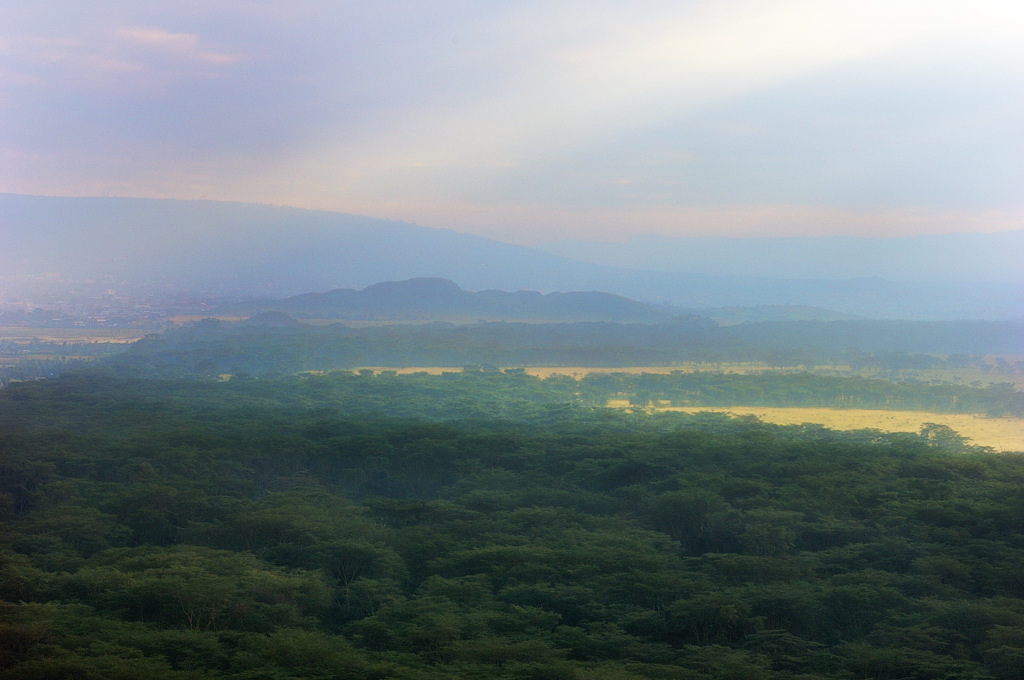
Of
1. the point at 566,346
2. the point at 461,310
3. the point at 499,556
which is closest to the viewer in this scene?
the point at 499,556

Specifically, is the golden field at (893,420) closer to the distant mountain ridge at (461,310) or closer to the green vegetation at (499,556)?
the green vegetation at (499,556)

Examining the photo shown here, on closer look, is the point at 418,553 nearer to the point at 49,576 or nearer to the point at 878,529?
the point at 49,576

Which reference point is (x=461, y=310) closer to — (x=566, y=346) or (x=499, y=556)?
(x=566, y=346)

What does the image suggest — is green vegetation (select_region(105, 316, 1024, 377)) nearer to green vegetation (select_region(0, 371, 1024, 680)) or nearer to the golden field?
the golden field

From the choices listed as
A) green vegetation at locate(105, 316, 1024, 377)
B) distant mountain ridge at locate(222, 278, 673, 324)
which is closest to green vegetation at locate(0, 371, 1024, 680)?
green vegetation at locate(105, 316, 1024, 377)

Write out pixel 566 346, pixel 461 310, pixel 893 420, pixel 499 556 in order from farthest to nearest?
1. pixel 461 310
2. pixel 566 346
3. pixel 893 420
4. pixel 499 556

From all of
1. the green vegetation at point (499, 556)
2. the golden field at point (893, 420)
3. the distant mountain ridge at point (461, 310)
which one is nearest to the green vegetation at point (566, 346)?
the golden field at point (893, 420)

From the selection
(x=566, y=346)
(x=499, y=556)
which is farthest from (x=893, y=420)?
(x=566, y=346)

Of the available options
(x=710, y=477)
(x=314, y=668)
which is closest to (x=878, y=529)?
(x=710, y=477)
